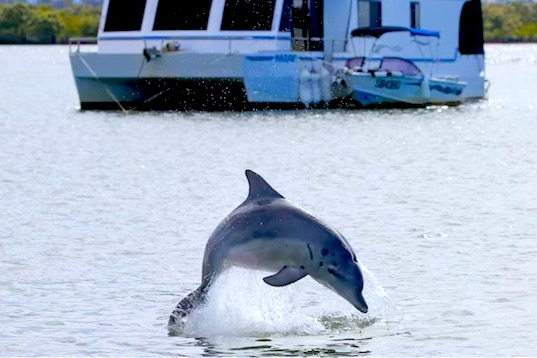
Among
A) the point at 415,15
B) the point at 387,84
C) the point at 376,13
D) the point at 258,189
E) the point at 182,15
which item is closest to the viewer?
the point at 258,189

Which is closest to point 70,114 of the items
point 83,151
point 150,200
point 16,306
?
point 83,151

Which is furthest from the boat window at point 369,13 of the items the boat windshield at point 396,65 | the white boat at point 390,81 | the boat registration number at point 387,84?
the boat registration number at point 387,84

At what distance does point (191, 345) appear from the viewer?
40.4ft

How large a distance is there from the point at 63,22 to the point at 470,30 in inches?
5096

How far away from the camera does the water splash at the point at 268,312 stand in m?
12.8

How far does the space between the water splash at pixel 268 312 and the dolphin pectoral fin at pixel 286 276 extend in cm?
71

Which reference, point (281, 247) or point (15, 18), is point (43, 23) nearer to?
point (15, 18)

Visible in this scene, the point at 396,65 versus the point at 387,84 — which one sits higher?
the point at 396,65

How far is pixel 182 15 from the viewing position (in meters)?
40.4

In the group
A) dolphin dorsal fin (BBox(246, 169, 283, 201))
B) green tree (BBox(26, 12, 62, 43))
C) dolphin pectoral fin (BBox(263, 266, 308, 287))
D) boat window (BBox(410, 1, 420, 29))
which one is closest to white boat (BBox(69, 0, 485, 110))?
boat window (BBox(410, 1, 420, 29))

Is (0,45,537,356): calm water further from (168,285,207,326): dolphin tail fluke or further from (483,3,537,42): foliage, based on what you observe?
(483,3,537,42): foliage

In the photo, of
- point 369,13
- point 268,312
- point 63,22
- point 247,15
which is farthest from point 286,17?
point 63,22

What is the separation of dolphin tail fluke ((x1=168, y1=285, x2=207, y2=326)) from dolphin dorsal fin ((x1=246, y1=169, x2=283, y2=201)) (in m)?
0.80

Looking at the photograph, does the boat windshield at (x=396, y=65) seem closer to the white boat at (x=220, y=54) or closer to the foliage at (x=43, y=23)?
the white boat at (x=220, y=54)
